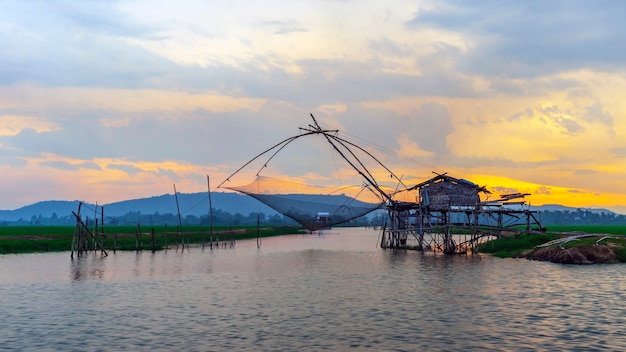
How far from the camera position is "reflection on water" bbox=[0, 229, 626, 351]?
1499 cm

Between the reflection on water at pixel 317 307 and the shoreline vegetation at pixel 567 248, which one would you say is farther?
the shoreline vegetation at pixel 567 248

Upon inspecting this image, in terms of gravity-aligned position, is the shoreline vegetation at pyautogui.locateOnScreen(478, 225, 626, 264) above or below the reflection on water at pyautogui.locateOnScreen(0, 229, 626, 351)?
above

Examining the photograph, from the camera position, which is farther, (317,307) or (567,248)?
(567,248)

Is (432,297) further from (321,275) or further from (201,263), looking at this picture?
(201,263)

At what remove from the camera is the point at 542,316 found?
712 inches

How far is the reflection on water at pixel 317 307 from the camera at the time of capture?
14992 mm

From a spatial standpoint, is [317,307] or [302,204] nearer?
[317,307]

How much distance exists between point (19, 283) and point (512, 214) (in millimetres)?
33134

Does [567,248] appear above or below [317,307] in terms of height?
above

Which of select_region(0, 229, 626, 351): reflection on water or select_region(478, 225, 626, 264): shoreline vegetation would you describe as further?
select_region(478, 225, 626, 264): shoreline vegetation

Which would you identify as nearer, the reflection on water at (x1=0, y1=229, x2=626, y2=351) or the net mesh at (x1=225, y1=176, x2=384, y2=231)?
the reflection on water at (x1=0, y1=229, x2=626, y2=351)

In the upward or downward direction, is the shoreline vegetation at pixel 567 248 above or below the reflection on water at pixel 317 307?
above

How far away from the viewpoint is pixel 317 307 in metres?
20.0

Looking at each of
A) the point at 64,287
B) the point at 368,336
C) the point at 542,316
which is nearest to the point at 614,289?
the point at 542,316
